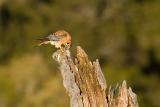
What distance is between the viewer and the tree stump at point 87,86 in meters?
7.37

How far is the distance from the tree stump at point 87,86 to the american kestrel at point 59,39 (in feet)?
0.42

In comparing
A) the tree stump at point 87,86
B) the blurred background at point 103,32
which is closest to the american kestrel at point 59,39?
the tree stump at point 87,86

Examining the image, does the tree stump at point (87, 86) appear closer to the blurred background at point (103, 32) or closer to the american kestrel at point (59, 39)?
the american kestrel at point (59, 39)

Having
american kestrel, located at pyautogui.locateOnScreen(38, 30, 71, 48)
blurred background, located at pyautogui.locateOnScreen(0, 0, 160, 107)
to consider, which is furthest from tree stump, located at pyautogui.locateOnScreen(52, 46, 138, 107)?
blurred background, located at pyautogui.locateOnScreen(0, 0, 160, 107)

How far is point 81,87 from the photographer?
745 centimetres

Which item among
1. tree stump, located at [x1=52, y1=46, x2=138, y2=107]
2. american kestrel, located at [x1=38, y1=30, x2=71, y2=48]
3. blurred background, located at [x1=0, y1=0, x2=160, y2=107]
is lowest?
tree stump, located at [x1=52, y1=46, x2=138, y2=107]

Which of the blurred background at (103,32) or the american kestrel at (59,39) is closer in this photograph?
the american kestrel at (59,39)

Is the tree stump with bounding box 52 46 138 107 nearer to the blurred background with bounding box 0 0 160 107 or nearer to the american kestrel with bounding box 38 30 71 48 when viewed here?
the american kestrel with bounding box 38 30 71 48

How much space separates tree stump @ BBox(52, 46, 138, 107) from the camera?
7371mm

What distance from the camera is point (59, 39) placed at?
774 centimetres

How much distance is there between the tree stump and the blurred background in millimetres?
15584

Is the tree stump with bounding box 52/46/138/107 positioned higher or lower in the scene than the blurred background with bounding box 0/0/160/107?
lower

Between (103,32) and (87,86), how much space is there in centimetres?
1925

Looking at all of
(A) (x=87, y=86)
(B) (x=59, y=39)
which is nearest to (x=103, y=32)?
(B) (x=59, y=39)
